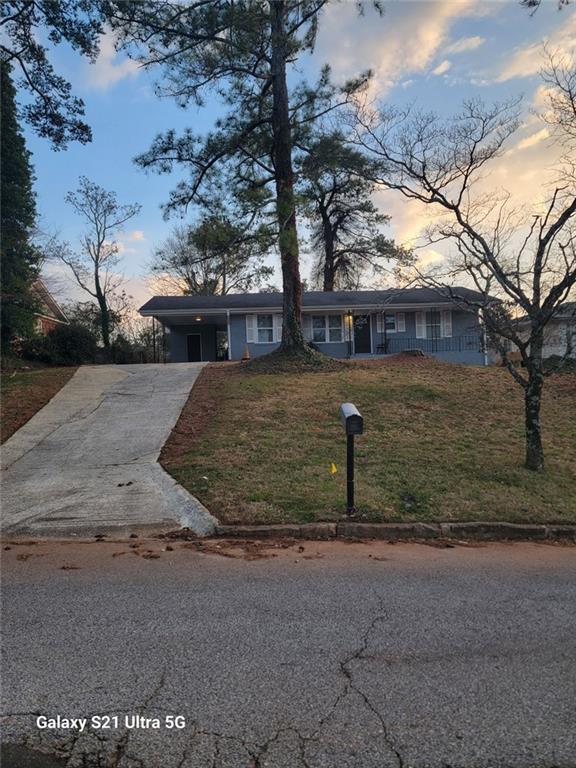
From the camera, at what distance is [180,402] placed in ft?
40.2

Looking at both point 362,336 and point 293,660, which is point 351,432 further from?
point 362,336

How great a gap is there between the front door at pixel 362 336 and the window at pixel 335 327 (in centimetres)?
82

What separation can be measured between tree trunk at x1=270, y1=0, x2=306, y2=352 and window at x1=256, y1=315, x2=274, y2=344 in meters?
8.52

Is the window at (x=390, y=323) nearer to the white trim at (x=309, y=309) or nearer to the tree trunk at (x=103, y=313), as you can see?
the white trim at (x=309, y=309)

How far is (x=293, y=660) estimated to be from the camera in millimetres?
2996

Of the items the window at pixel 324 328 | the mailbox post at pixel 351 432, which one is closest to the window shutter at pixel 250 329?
the window at pixel 324 328

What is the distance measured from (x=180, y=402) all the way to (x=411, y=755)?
10565 mm

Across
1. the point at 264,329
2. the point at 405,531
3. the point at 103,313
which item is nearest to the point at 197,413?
the point at 405,531

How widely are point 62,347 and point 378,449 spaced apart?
18.1 metres

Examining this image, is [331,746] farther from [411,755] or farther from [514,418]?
[514,418]

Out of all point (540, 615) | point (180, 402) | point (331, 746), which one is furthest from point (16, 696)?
point (180, 402)

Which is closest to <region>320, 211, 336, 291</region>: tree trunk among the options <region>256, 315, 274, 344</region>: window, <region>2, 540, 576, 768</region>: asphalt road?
<region>256, 315, 274, 344</region>: window

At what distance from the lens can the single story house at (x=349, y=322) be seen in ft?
79.0

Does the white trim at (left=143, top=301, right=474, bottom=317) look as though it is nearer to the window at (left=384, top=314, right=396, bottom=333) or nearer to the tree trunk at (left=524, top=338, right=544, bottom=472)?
the window at (left=384, top=314, right=396, bottom=333)
